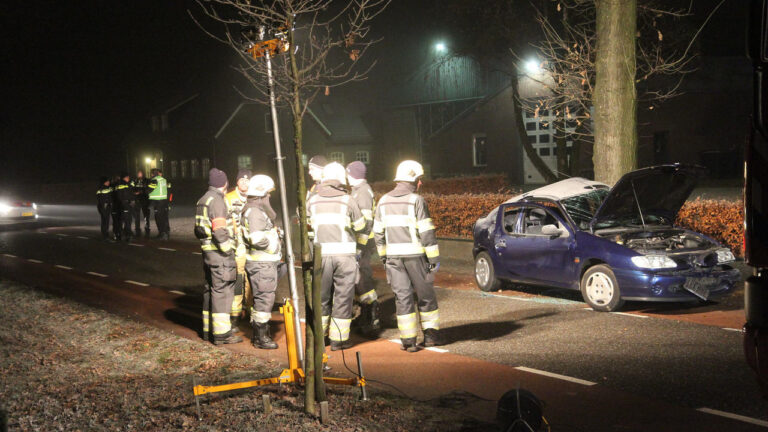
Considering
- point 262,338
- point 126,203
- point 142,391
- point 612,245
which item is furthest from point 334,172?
point 126,203

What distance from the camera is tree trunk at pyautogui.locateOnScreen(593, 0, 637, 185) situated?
1301 cm

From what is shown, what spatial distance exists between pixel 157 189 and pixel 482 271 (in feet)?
37.8

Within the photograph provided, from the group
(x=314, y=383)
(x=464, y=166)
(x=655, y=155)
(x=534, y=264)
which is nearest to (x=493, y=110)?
(x=464, y=166)

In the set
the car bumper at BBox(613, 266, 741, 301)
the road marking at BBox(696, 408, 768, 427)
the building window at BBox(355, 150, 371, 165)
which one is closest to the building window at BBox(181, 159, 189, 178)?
the building window at BBox(355, 150, 371, 165)

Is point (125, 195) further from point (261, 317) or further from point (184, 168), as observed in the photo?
point (184, 168)

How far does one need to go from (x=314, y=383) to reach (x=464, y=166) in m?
34.1

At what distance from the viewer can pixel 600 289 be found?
9.82 metres

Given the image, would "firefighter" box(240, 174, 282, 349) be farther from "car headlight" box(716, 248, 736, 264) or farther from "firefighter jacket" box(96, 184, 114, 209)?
"firefighter jacket" box(96, 184, 114, 209)

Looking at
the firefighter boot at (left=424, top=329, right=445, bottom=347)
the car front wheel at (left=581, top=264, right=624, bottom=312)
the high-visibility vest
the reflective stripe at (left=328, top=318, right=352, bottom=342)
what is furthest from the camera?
the high-visibility vest

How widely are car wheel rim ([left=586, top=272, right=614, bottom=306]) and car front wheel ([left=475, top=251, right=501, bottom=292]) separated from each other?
2039 mm

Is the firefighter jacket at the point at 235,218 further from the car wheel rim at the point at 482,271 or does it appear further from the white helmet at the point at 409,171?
the car wheel rim at the point at 482,271

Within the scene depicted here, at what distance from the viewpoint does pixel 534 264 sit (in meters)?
10.9

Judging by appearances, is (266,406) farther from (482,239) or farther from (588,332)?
(482,239)

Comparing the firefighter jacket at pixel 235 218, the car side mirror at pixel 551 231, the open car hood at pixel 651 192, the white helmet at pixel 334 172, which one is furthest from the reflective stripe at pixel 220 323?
the open car hood at pixel 651 192
